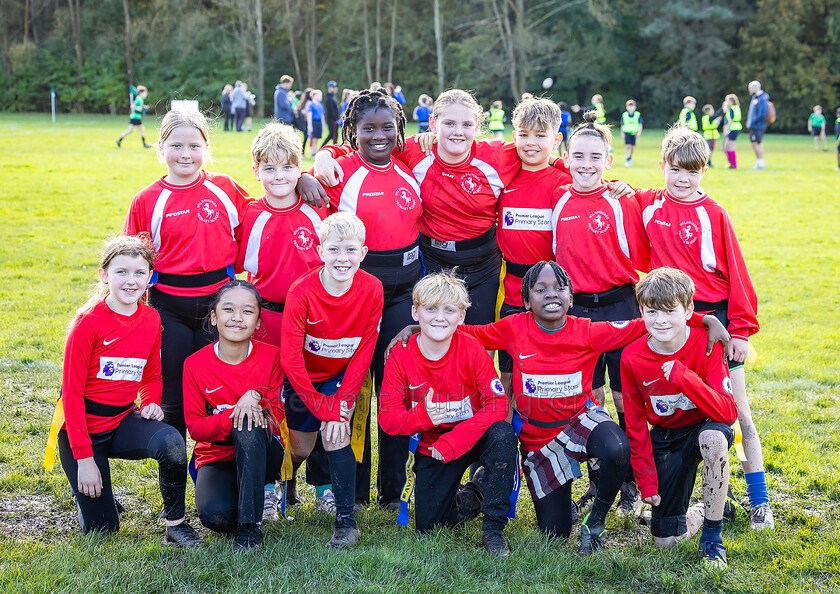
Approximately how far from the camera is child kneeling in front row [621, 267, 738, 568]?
3609 mm

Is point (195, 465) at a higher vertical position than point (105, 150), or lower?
lower

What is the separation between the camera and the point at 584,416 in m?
3.82

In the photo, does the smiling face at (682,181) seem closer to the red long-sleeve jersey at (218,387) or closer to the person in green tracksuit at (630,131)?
the red long-sleeve jersey at (218,387)

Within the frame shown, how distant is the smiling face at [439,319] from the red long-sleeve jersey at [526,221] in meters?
0.78

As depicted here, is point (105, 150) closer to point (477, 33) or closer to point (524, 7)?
point (477, 33)

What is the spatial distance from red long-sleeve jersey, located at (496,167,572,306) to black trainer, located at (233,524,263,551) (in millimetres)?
1879

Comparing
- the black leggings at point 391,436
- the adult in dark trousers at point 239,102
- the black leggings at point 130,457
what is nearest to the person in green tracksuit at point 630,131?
the adult in dark trousers at point 239,102

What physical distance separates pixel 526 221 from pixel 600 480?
59.8 inches

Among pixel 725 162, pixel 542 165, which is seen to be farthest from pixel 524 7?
pixel 542 165

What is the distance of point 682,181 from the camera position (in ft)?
13.5

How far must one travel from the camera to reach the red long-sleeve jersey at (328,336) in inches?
148

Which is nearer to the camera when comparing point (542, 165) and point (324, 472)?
point (324, 472)

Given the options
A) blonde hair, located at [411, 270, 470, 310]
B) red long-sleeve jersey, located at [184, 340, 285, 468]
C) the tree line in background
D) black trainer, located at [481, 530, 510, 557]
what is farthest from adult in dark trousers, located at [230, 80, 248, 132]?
black trainer, located at [481, 530, 510, 557]

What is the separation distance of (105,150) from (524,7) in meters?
31.8
